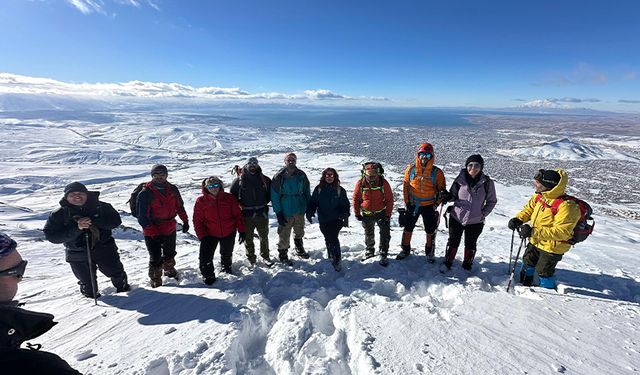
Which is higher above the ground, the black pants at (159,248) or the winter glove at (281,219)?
the winter glove at (281,219)

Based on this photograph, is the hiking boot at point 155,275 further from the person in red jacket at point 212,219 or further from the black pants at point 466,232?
the black pants at point 466,232

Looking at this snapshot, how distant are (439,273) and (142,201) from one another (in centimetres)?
605

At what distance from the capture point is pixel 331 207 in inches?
249

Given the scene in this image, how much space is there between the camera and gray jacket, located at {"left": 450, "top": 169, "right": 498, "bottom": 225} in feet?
18.7

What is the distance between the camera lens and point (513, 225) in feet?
17.7

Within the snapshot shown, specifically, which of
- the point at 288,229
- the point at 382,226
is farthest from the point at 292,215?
the point at 382,226

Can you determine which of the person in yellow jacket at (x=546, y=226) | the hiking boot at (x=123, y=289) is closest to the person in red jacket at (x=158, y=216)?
the hiking boot at (x=123, y=289)

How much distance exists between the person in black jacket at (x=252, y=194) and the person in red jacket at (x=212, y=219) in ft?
0.79

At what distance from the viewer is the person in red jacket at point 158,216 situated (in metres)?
5.43

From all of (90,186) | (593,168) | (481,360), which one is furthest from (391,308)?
(593,168)

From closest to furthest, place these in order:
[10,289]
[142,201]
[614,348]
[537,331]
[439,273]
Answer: [10,289], [614,348], [537,331], [142,201], [439,273]

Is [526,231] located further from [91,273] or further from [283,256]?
[91,273]

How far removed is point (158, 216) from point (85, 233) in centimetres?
114

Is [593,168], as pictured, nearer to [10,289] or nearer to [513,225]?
[513,225]
